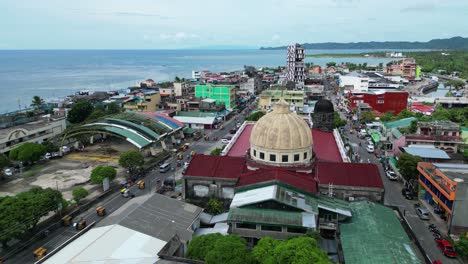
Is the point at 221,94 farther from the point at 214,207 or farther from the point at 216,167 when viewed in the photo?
the point at 214,207

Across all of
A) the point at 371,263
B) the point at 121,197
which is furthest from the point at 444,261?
the point at 121,197

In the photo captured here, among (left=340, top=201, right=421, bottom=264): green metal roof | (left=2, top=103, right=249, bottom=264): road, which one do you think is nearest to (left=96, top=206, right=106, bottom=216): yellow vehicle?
(left=2, top=103, right=249, bottom=264): road

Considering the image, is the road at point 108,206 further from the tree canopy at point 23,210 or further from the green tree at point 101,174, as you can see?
the green tree at point 101,174

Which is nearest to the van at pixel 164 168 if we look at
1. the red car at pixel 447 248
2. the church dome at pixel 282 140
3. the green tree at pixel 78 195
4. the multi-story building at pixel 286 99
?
the green tree at pixel 78 195

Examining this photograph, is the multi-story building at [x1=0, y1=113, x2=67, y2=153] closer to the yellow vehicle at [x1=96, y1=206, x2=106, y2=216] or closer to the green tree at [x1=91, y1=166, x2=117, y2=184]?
the green tree at [x1=91, y1=166, x2=117, y2=184]

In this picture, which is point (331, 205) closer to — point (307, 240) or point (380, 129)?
point (307, 240)

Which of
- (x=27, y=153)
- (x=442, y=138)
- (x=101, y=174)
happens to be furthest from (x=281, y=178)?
(x=27, y=153)
